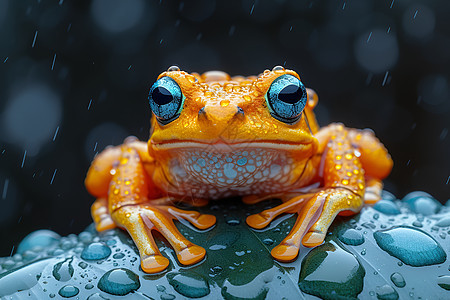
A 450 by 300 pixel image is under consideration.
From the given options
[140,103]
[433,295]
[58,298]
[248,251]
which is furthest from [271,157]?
[140,103]

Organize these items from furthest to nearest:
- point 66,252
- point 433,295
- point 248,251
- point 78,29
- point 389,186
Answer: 1. point 389,186
2. point 78,29
3. point 66,252
4. point 248,251
5. point 433,295

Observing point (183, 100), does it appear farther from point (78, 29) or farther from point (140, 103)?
point (78, 29)

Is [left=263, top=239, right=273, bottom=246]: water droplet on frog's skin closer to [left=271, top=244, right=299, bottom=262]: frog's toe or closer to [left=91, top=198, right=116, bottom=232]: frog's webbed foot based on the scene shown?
[left=271, top=244, right=299, bottom=262]: frog's toe

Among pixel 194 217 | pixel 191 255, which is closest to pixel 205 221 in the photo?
pixel 194 217

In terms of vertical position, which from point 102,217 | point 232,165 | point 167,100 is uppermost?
point 167,100

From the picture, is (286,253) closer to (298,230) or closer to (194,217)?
(298,230)

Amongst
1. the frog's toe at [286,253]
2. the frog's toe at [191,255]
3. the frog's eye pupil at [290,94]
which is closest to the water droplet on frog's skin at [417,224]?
the frog's toe at [286,253]

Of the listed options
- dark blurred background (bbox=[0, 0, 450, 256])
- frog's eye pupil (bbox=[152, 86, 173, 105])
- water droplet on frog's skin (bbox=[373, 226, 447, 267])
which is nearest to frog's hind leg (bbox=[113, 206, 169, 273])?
frog's eye pupil (bbox=[152, 86, 173, 105])
